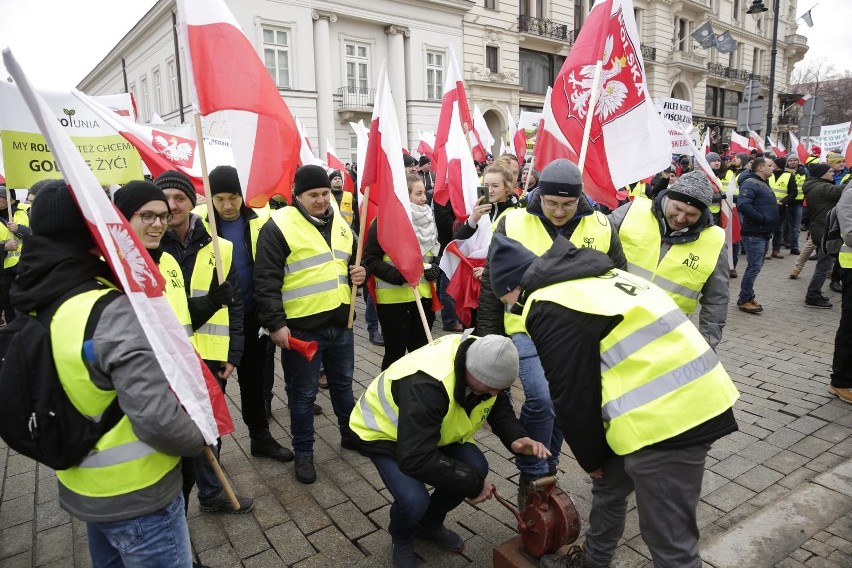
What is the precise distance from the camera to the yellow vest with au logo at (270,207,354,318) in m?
3.70

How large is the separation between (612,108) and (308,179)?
7.98ft

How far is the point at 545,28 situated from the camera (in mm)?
31406

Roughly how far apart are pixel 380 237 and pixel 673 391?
8.18ft

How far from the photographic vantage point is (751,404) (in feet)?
16.1

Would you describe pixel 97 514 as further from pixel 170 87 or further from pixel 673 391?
pixel 170 87

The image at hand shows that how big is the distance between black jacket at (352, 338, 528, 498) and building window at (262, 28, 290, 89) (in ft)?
71.7

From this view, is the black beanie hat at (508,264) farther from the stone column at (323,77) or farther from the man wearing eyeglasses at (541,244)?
the stone column at (323,77)

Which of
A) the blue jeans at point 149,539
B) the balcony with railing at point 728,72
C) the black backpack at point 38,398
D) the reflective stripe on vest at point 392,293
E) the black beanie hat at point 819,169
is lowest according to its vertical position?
the blue jeans at point 149,539

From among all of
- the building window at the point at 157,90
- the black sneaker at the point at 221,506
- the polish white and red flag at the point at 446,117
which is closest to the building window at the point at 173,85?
the building window at the point at 157,90

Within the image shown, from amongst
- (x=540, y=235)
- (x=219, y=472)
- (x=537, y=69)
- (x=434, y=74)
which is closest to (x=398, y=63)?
(x=434, y=74)

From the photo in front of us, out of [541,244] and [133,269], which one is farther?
[541,244]

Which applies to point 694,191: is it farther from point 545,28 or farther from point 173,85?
point 545,28

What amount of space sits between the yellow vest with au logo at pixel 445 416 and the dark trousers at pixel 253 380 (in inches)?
54.4

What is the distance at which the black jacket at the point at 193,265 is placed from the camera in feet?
10.7
